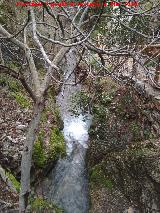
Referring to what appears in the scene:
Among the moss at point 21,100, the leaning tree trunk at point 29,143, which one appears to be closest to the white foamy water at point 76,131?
the moss at point 21,100

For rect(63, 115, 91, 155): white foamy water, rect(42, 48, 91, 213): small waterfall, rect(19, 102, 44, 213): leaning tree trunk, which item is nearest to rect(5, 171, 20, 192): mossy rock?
rect(42, 48, 91, 213): small waterfall

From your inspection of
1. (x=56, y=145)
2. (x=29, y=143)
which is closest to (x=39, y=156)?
(x=56, y=145)

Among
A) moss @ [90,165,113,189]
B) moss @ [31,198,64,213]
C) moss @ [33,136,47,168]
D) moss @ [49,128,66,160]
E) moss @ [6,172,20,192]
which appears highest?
moss @ [49,128,66,160]

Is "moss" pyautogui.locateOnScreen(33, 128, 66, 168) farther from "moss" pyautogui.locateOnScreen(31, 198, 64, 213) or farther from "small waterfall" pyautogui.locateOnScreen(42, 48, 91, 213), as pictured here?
"moss" pyautogui.locateOnScreen(31, 198, 64, 213)

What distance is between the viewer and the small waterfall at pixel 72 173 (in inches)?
311

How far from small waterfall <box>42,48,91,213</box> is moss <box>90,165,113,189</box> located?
0.26m

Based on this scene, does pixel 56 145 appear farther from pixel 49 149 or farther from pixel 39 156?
pixel 39 156

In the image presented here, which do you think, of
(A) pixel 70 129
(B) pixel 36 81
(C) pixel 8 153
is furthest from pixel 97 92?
(B) pixel 36 81

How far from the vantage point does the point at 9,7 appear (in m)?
12.0

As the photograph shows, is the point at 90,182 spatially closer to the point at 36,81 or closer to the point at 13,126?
the point at 13,126

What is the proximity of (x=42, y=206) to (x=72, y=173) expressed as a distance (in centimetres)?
190

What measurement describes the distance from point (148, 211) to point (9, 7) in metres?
8.43

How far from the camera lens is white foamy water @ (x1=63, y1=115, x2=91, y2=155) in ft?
31.7

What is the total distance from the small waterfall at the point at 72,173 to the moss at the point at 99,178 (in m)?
0.26
